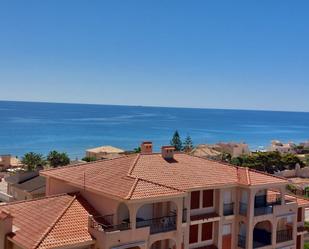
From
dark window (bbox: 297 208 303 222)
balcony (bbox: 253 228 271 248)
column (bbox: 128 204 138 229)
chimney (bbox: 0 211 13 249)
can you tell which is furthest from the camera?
dark window (bbox: 297 208 303 222)

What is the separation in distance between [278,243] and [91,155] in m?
60.4

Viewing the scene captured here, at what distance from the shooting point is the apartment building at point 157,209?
20281mm

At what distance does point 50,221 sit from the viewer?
20.5m

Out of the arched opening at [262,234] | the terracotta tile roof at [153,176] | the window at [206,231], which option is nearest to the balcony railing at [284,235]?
the arched opening at [262,234]

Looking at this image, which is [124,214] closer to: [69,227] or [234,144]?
[69,227]

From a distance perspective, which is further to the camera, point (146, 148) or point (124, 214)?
point (146, 148)

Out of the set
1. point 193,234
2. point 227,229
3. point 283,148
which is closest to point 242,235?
point 227,229

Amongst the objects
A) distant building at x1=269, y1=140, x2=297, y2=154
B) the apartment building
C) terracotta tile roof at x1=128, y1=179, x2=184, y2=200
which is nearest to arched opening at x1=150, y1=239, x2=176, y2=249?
the apartment building

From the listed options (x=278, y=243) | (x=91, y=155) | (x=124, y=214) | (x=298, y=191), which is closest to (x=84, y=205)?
(x=124, y=214)

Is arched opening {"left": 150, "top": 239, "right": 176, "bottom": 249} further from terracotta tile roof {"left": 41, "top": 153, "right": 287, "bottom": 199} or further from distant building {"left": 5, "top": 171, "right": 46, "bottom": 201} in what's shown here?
distant building {"left": 5, "top": 171, "right": 46, "bottom": 201}

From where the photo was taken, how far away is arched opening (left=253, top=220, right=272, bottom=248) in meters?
29.0

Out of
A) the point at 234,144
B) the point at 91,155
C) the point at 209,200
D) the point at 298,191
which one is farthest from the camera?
the point at 234,144

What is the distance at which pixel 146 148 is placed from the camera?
3061 cm

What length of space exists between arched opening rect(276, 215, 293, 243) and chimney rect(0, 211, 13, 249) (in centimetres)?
1792
